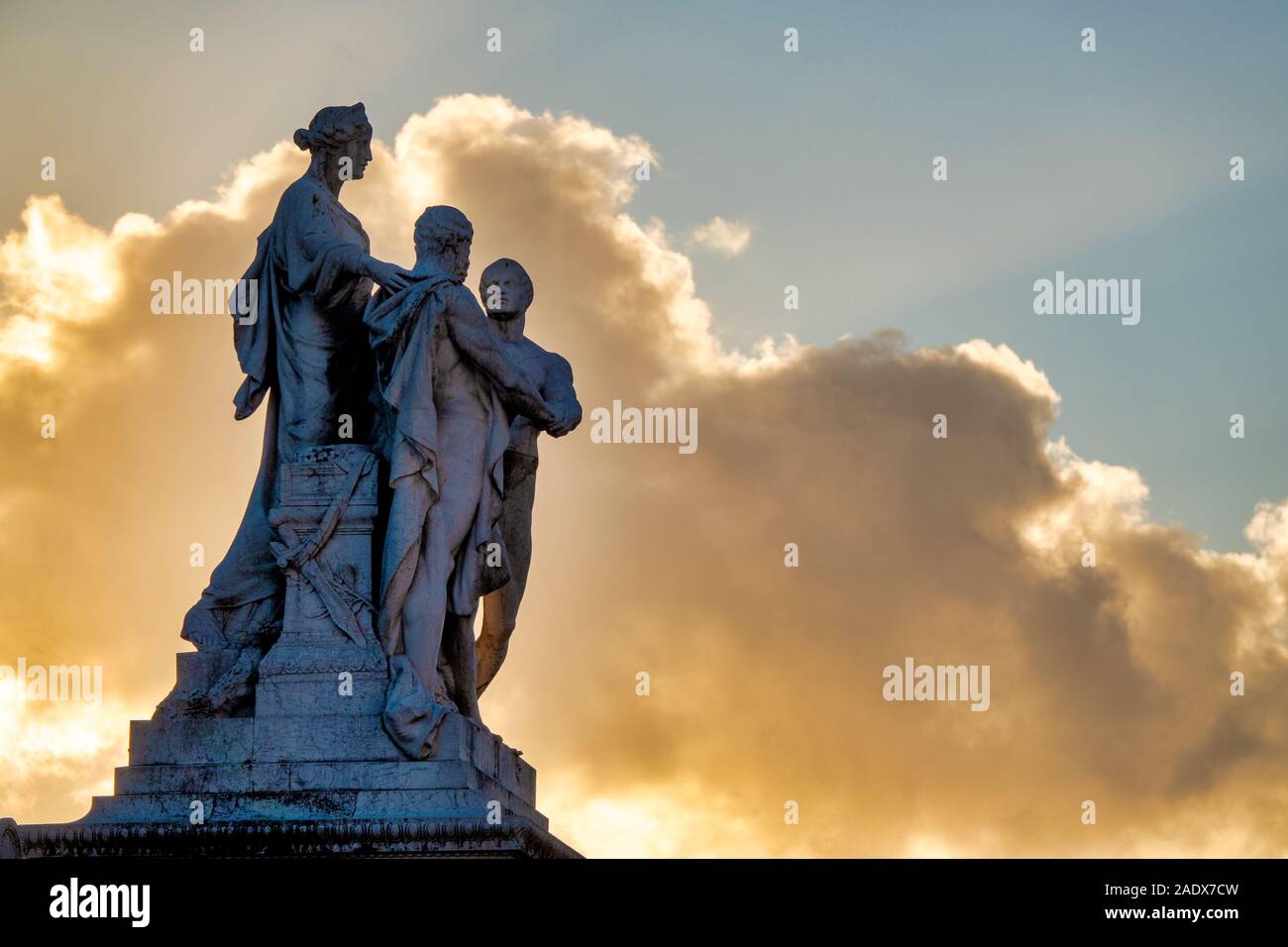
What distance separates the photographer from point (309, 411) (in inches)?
911

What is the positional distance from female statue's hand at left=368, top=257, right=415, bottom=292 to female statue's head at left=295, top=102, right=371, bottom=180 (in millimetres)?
1261

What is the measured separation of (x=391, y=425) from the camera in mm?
22984

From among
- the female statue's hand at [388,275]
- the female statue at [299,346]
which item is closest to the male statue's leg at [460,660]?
the female statue at [299,346]

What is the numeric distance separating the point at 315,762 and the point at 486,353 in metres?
4.04

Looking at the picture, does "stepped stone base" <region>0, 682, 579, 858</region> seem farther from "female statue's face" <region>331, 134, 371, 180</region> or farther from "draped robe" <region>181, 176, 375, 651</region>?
"female statue's face" <region>331, 134, 371, 180</region>

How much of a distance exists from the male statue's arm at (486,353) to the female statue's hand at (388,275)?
1.48ft

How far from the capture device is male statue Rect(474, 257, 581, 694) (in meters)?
23.7

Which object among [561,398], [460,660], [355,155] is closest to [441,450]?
[561,398]

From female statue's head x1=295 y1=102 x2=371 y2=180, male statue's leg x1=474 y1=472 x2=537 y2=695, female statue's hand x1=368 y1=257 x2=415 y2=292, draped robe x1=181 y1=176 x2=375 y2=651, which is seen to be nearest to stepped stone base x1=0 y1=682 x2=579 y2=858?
draped robe x1=181 y1=176 x2=375 y2=651

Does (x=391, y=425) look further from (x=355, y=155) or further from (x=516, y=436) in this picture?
(x=355, y=155)
